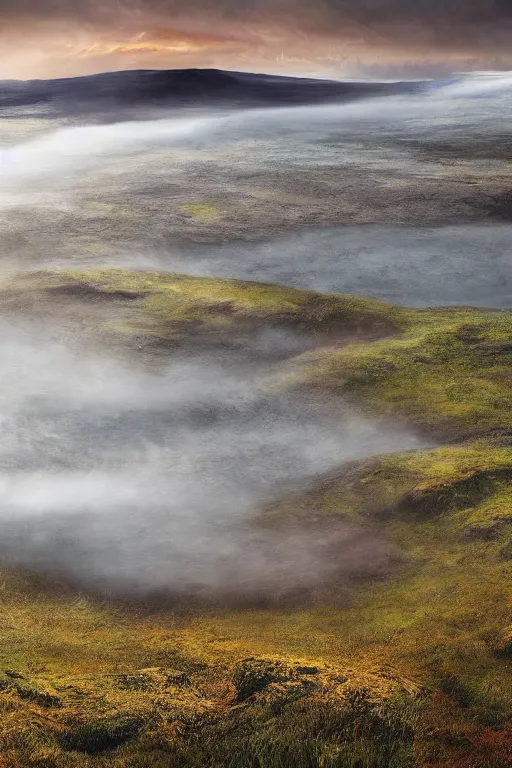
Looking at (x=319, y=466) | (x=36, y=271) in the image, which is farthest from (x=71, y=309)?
(x=319, y=466)

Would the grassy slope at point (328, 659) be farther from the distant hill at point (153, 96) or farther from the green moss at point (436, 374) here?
the distant hill at point (153, 96)

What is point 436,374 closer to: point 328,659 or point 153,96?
point 328,659

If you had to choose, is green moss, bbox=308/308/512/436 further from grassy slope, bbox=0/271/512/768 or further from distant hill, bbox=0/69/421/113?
distant hill, bbox=0/69/421/113

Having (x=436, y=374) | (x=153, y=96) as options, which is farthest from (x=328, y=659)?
(x=153, y=96)

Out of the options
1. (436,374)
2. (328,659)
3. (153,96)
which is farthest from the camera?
(153,96)

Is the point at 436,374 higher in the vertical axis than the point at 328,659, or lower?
higher

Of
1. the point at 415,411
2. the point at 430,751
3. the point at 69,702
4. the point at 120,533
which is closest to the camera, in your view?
the point at 430,751

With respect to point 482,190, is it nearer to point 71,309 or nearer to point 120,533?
point 71,309

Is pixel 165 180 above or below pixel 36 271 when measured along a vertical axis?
above

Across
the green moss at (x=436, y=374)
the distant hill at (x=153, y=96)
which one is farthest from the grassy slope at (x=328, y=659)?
the distant hill at (x=153, y=96)
